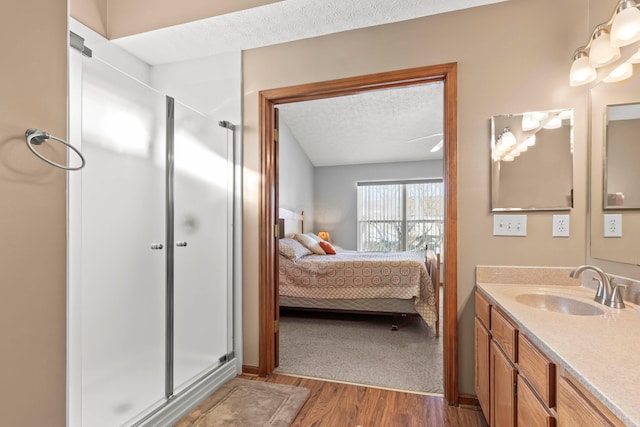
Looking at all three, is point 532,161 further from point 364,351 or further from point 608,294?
point 364,351

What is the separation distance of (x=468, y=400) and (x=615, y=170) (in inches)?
60.3

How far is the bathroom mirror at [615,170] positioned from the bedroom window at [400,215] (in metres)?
4.71

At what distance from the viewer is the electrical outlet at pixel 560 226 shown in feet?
6.14

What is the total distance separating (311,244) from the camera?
461 cm

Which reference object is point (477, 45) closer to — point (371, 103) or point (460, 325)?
point (460, 325)

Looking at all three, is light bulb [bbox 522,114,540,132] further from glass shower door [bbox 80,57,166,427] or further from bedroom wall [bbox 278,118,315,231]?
bedroom wall [bbox 278,118,315,231]

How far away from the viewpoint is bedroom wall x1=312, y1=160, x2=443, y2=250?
6801 mm

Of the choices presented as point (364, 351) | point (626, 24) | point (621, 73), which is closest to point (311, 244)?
point (364, 351)

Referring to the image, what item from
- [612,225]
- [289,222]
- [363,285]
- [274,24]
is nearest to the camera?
[612,225]

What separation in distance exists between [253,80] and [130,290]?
5.58 ft

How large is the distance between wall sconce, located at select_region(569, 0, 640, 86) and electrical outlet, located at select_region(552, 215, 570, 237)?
0.73 m

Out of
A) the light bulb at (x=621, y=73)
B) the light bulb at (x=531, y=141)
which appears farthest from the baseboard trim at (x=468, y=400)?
the light bulb at (x=621, y=73)

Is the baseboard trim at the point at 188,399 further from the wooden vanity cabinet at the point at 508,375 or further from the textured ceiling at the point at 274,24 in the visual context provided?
the textured ceiling at the point at 274,24

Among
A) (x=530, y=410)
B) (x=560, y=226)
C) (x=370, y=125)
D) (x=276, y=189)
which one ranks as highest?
(x=370, y=125)
